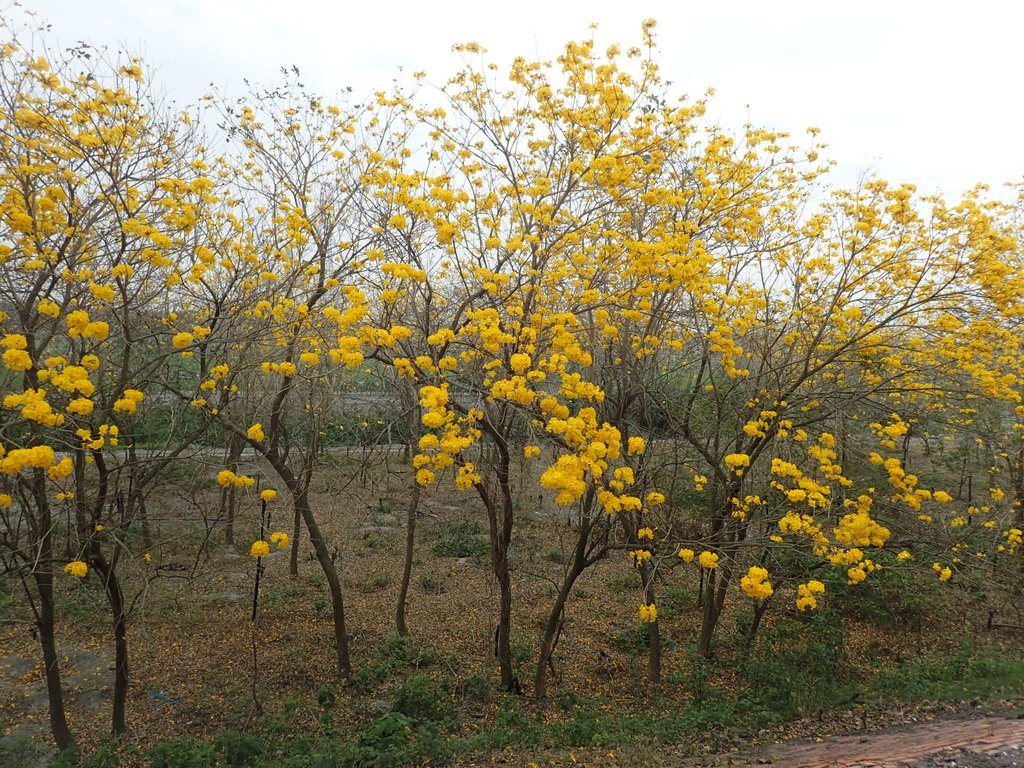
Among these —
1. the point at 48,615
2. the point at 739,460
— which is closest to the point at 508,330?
the point at 739,460

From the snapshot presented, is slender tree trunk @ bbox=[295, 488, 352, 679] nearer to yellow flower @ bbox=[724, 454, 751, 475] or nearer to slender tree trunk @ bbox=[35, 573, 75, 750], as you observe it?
slender tree trunk @ bbox=[35, 573, 75, 750]

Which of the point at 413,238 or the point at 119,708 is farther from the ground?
the point at 413,238

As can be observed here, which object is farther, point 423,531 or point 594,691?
point 423,531

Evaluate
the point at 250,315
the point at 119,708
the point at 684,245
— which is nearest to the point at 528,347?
the point at 684,245

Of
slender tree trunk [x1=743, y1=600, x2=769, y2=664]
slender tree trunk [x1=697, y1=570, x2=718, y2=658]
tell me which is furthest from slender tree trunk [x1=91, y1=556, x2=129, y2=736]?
slender tree trunk [x1=743, y1=600, x2=769, y2=664]

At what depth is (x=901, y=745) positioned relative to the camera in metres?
3.98

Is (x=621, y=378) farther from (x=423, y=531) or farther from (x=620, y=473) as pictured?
(x=423, y=531)

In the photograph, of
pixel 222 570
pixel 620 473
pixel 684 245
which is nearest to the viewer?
pixel 620 473

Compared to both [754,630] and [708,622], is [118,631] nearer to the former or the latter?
[708,622]

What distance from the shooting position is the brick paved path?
11.9ft

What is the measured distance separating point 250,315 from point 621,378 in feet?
13.1

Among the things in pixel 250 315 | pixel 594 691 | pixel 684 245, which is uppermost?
pixel 684 245

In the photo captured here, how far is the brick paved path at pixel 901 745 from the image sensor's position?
3.61 meters

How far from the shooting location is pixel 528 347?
4574 millimetres
